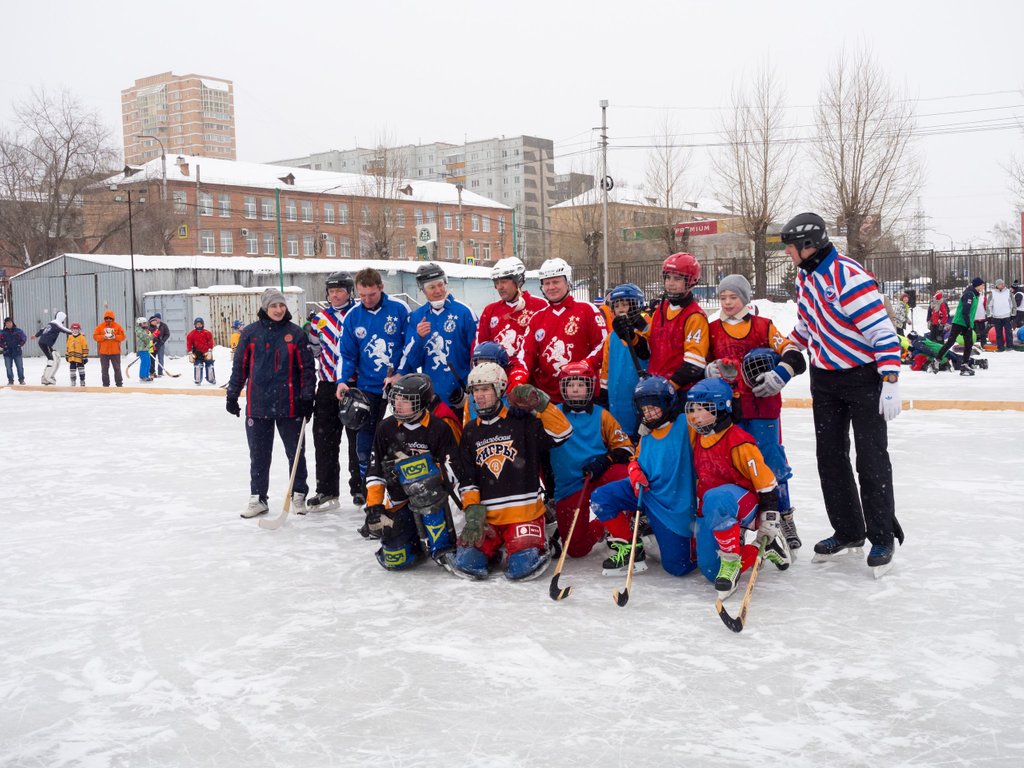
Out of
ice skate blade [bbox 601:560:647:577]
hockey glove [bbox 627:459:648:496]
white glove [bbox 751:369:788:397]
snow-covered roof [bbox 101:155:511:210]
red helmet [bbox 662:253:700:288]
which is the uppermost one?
snow-covered roof [bbox 101:155:511:210]

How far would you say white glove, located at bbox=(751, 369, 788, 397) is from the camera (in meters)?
4.18

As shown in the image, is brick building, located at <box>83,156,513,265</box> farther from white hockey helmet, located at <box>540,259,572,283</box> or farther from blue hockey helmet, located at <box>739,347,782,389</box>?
blue hockey helmet, located at <box>739,347,782,389</box>

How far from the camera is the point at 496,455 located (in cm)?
449

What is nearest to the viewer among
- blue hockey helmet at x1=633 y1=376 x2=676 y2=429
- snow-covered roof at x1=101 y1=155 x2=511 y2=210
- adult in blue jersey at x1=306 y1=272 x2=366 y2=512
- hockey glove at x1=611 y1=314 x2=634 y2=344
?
blue hockey helmet at x1=633 y1=376 x2=676 y2=429

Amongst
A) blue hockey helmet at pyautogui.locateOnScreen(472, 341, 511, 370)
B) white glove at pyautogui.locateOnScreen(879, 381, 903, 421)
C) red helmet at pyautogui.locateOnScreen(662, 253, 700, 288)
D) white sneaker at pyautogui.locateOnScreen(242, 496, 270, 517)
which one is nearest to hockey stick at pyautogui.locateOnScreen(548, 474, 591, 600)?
blue hockey helmet at pyautogui.locateOnScreen(472, 341, 511, 370)

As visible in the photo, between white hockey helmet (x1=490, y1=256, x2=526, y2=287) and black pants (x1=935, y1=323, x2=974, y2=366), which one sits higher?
white hockey helmet (x1=490, y1=256, x2=526, y2=287)

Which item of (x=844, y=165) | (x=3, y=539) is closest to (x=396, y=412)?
(x=3, y=539)

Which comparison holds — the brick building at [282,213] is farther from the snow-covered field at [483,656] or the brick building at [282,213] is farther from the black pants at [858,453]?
the black pants at [858,453]

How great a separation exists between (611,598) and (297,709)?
157 centimetres

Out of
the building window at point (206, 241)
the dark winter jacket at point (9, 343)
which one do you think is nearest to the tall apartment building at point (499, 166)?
the building window at point (206, 241)

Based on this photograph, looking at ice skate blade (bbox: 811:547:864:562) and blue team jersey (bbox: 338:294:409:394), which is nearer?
ice skate blade (bbox: 811:547:864:562)

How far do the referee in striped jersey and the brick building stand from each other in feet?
141

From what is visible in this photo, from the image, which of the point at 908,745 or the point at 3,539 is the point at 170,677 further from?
the point at 3,539

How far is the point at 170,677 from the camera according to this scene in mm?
3266
